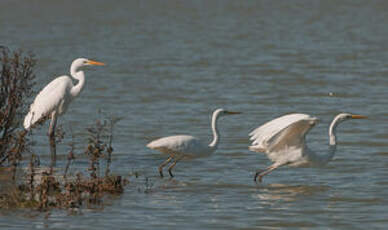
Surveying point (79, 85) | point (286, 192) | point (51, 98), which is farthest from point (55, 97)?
point (286, 192)

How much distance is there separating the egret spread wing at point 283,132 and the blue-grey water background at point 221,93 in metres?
0.43

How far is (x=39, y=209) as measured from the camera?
8852mm

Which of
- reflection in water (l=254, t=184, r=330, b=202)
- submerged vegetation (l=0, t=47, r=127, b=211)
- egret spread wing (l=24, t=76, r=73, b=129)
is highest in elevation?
egret spread wing (l=24, t=76, r=73, b=129)

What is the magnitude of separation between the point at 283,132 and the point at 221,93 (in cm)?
743

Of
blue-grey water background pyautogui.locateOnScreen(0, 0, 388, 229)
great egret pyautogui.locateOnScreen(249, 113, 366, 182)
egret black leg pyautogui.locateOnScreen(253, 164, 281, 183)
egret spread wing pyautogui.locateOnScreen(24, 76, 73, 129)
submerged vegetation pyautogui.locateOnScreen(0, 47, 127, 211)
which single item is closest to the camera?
submerged vegetation pyautogui.locateOnScreen(0, 47, 127, 211)

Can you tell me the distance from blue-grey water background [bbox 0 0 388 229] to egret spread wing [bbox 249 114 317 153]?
43cm

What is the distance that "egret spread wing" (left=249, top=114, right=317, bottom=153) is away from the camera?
33.4 feet

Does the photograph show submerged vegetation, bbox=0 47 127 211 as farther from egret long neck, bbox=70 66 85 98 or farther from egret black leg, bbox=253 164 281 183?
egret black leg, bbox=253 164 281 183

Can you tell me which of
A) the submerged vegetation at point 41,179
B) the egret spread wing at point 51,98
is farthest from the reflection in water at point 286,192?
the egret spread wing at point 51,98

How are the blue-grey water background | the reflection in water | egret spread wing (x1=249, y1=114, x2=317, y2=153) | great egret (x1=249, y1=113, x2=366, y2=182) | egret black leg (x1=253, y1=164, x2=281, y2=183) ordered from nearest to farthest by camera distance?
the blue-grey water background → the reflection in water → egret spread wing (x1=249, y1=114, x2=317, y2=153) → great egret (x1=249, y1=113, x2=366, y2=182) → egret black leg (x1=253, y1=164, x2=281, y2=183)

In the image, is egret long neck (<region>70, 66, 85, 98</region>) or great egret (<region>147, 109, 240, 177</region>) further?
egret long neck (<region>70, 66, 85, 98</region>)

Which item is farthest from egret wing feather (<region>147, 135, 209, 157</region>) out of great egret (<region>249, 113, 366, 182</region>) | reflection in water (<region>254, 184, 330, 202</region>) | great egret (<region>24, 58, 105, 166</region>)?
great egret (<region>24, 58, 105, 166</region>)

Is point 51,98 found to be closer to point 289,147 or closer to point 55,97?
point 55,97

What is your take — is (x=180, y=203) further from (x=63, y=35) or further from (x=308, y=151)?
(x=63, y=35)
